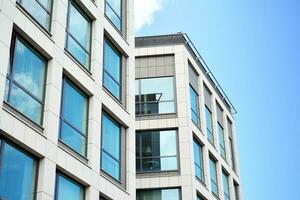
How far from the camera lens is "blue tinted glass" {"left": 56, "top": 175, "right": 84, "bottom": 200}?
891 inches

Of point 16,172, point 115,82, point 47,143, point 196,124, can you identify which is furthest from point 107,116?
point 196,124

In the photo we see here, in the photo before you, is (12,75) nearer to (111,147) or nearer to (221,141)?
(111,147)

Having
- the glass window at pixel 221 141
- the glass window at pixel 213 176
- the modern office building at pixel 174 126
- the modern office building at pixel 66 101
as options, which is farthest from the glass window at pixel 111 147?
the glass window at pixel 221 141

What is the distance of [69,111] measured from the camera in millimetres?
24734

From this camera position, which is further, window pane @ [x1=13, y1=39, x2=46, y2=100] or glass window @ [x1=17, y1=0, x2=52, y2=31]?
glass window @ [x1=17, y1=0, x2=52, y2=31]

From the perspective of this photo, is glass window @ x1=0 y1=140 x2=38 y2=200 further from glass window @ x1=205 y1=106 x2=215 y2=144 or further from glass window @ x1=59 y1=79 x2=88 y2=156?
glass window @ x1=205 y1=106 x2=215 y2=144

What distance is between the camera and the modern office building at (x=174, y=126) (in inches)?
1538

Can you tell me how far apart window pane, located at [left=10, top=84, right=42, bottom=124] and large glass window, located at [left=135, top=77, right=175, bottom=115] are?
1963cm

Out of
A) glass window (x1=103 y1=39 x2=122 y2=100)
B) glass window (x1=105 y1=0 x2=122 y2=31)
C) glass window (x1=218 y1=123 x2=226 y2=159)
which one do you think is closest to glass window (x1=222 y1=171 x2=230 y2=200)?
glass window (x1=218 y1=123 x2=226 y2=159)

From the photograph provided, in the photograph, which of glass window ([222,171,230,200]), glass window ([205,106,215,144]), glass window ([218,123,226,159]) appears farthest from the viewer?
glass window ([218,123,226,159])

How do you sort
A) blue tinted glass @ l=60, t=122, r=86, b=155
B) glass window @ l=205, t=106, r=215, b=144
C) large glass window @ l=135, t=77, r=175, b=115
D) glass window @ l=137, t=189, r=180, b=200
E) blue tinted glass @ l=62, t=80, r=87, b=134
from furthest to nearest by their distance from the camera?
1. glass window @ l=205, t=106, r=215, b=144
2. large glass window @ l=135, t=77, r=175, b=115
3. glass window @ l=137, t=189, r=180, b=200
4. blue tinted glass @ l=62, t=80, r=87, b=134
5. blue tinted glass @ l=60, t=122, r=86, b=155

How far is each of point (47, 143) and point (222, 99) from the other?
103 ft

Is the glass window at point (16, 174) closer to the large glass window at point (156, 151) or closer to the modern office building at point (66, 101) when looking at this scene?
the modern office building at point (66, 101)

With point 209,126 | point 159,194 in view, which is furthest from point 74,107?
point 209,126
